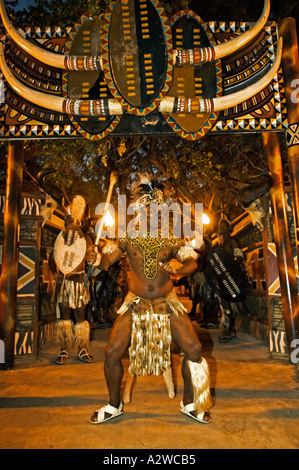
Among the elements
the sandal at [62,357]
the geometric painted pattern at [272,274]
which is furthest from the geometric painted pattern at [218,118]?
the sandal at [62,357]

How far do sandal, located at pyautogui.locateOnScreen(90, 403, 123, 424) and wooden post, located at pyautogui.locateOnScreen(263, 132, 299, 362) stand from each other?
9.07ft

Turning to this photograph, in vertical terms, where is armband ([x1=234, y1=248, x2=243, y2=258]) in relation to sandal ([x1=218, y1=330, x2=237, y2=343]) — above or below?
above

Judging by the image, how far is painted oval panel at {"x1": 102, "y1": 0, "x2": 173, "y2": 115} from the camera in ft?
13.9

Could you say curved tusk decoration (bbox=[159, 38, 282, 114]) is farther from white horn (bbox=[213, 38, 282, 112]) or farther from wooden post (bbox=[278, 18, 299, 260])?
wooden post (bbox=[278, 18, 299, 260])

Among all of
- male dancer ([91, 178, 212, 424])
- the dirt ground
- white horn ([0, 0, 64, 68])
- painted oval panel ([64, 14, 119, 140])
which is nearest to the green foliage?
painted oval panel ([64, 14, 119, 140])

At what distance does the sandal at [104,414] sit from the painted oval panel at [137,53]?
3.46 m

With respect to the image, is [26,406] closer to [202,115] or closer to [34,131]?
[34,131]

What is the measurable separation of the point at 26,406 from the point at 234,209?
1211 cm

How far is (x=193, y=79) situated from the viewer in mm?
4516

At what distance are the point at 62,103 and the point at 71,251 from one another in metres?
2.38

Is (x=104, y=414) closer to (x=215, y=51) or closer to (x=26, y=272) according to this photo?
(x=26, y=272)

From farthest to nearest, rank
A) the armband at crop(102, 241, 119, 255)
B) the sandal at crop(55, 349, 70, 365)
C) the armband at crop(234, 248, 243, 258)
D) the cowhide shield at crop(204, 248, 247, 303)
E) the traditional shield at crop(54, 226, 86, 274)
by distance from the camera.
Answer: the armband at crop(234, 248, 243, 258), the cowhide shield at crop(204, 248, 247, 303), the traditional shield at crop(54, 226, 86, 274), the sandal at crop(55, 349, 70, 365), the armband at crop(102, 241, 119, 255)

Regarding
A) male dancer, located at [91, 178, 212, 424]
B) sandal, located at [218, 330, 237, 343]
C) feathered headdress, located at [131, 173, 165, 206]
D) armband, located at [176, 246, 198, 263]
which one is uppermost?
feathered headdress, located at [131, 173, 165, 206]

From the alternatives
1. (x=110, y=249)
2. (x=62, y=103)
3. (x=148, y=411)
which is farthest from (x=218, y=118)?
(x=148, y=411)
